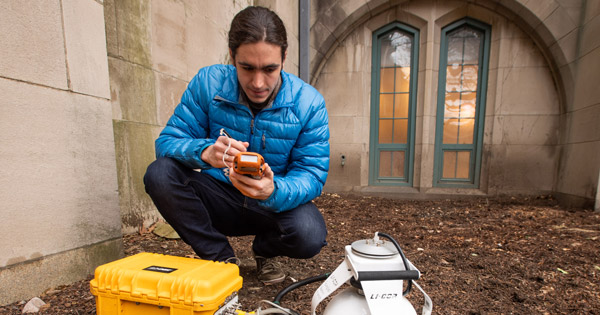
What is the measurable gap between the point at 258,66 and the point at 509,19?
16.6 ft

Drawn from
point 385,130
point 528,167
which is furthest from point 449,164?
point 385,130

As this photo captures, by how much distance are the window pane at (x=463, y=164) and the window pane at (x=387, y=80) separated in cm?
166

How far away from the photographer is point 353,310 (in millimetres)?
866

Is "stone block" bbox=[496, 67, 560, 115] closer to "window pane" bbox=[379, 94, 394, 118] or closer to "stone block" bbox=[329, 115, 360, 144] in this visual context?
"window pane" bbox=[379, 94, 394, 118]

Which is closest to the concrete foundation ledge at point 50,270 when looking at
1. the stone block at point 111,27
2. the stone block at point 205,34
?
the stone block at point 111,27

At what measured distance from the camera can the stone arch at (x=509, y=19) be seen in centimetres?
414

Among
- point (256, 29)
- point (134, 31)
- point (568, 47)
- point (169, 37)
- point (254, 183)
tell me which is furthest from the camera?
point (568, 47)

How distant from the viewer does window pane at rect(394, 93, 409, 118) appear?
5.04 meters

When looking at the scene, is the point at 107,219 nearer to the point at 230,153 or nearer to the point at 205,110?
the point at 205,110

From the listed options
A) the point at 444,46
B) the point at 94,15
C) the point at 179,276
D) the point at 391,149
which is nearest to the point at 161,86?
the point at 94,15

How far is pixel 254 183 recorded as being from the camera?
1.17m

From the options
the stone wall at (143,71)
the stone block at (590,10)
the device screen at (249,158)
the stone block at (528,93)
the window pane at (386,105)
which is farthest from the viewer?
the window pane at (386,105)

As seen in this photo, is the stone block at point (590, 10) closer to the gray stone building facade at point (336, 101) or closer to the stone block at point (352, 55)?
the gray stone building facade at point (336, 101)

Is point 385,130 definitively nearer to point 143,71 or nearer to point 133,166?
point 143,71
